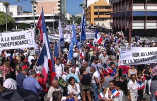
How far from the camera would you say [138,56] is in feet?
27.9

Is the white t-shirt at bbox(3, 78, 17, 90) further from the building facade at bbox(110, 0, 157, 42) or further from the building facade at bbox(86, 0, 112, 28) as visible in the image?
the building facade at bbox(86, 0, 112, 28)

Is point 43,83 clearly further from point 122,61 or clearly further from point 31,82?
point 122,61

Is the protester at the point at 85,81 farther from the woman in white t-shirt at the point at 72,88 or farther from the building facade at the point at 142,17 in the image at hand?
the building facade at the point at 142,17

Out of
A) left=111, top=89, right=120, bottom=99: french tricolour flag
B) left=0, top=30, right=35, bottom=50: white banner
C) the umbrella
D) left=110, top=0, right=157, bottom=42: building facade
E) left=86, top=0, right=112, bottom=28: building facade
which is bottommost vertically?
left=111, top=89, right=120, bottom=99: french tricolour flag

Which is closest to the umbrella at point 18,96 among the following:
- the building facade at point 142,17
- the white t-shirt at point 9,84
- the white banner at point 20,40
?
the white t-shirt at point 9,84

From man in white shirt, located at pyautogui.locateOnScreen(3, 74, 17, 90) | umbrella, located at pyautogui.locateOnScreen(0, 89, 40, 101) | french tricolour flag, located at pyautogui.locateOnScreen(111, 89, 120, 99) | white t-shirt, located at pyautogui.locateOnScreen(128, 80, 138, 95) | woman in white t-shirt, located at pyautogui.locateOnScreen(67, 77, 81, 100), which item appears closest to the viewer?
umbrella, located at pyautogui.locateOnScreen(0, 89, 40, 101)

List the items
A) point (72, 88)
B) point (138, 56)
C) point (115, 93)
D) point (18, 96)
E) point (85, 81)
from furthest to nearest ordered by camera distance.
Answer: point (138, 56) < point (85, 81) < point (72, 88) < point (115, 93) < point (18, 96)

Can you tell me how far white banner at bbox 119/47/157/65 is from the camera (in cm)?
837

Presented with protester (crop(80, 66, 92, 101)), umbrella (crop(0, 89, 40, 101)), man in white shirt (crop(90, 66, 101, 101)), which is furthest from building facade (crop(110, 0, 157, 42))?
umbrella (crop(0, 89, 40, 101))

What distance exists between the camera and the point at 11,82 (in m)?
7.36

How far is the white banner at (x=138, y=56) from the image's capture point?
27.5 ft

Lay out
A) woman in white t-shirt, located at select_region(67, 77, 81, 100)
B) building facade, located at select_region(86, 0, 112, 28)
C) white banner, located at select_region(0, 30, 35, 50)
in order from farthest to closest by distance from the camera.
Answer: building facade, located at select_region(86, 0, 112, 28) < white banner, located at select_region(0, 30, 35, 50) < woman in white t-shirt, located at select_region(67, 77, 81, 100)

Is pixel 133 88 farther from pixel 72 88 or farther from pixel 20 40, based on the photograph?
pixel 20 40

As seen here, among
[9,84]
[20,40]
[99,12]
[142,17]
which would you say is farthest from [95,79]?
[99,12]
